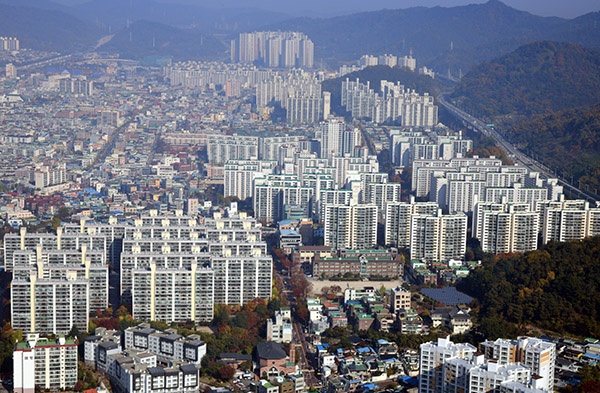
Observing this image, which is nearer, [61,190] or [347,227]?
[347,227]

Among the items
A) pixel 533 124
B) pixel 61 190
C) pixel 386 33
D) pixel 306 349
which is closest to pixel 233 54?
pixel 386 33

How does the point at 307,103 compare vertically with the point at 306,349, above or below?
above

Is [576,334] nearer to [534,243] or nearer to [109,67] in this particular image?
[534,243]

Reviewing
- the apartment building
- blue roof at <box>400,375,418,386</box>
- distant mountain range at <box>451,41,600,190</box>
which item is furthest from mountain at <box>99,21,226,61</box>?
blue roof at <box>400,375,418,386</box>

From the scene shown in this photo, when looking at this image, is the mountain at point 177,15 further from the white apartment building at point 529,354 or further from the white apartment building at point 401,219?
the white apartment building at point 529,354

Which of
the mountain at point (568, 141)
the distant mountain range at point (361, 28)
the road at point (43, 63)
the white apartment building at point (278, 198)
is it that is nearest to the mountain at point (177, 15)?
the distant mountain range at point (361, 28)

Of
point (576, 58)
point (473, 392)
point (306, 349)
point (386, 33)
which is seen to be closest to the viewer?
point (473, 392)
